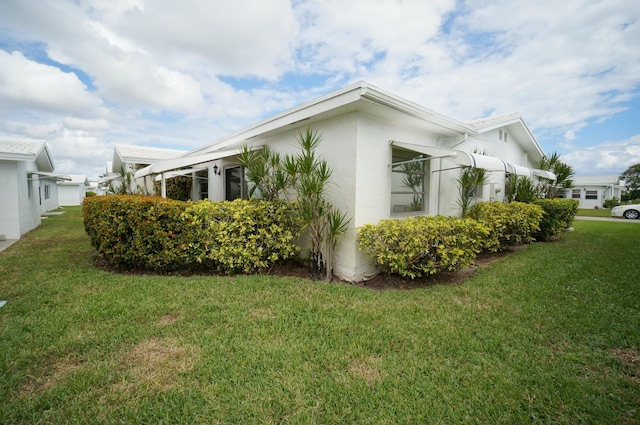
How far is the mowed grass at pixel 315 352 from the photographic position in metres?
2.62

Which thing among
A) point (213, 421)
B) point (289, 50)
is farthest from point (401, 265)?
point (289, 50)

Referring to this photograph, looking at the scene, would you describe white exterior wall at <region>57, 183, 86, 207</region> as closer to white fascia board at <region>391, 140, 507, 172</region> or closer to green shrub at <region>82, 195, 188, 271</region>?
green shrub at <region>82, 195, 188, 271</region>

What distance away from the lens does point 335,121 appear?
665cm

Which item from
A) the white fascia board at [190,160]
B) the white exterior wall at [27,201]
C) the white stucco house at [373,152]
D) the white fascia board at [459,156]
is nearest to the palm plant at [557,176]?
the white stucco house at [373,152]

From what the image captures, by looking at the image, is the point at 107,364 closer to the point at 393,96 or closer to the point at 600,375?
the point at 600,375

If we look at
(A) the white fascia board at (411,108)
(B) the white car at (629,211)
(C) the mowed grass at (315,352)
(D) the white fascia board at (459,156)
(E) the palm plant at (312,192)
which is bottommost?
(C) the mowed grass at (315,352)

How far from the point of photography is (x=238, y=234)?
22.0 feet

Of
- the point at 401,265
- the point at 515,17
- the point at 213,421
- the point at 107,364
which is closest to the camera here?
the point at 213,421

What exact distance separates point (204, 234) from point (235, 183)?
586 centimetres

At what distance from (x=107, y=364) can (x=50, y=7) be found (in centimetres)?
1053

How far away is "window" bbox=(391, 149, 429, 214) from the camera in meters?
7.59

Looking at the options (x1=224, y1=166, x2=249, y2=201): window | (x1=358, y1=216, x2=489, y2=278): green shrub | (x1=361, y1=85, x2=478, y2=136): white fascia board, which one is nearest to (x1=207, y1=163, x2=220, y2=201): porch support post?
(x1=224, y1=166, x2=249, y2=201): window

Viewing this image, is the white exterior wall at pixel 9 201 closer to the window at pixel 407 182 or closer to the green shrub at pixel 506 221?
the window at pixel 407 182

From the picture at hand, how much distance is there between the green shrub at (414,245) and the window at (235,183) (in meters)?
6.71
